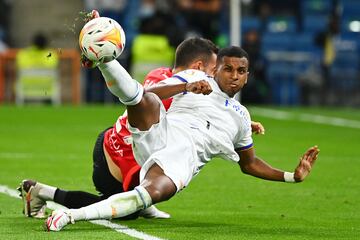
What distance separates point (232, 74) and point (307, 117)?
52.2ft

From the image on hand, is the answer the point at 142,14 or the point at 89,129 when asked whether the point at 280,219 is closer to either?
the point at 89,129

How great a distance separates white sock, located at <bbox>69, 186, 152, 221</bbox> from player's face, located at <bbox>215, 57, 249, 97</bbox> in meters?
1.32

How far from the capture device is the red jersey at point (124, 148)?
930cm

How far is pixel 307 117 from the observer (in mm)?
25000

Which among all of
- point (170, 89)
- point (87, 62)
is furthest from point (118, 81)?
point (170, 89)

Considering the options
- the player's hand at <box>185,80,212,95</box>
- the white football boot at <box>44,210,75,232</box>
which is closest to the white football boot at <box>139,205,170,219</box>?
the white football boot at <box>44,210,75,232</box>

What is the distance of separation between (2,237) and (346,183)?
5674mm

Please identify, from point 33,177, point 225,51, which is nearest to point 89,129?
point 33,177

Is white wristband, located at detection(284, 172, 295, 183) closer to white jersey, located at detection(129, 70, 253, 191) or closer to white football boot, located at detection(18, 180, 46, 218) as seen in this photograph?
white jersey, located at detection(129, 70, 253, 191)

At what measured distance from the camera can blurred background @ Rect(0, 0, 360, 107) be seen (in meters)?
28.4

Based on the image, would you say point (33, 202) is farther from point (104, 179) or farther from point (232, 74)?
point (232, 74)

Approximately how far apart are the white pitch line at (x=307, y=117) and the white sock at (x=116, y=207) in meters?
14.4

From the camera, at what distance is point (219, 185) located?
12.8m

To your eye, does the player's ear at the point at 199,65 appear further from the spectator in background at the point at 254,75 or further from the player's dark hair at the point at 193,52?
the spectator in background at the point at 254,75
